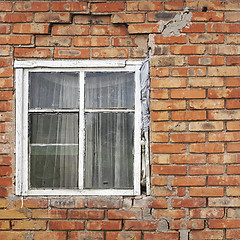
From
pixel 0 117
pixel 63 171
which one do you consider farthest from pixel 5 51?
pixel 63 171

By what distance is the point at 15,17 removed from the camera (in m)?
2.56

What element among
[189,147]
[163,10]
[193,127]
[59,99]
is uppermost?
[163,10]

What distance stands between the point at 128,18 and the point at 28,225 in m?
1.86

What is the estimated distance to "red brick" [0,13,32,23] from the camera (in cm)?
256

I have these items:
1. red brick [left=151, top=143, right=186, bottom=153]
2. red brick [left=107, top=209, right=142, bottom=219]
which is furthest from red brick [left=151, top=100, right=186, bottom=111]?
red brick [left=107, top=209, right=142, bottom=219]

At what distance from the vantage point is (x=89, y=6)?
101 inches

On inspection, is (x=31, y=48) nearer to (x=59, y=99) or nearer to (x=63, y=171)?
(x=59, y=99)

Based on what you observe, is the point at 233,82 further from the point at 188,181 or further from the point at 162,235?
the point at 162,235

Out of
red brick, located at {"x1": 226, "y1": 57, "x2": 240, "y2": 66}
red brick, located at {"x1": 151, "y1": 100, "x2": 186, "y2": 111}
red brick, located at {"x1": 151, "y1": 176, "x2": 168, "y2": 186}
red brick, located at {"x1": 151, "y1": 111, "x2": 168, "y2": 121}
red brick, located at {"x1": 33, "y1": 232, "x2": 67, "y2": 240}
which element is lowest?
red brick, located at {"x1": 33, "y1": 232, "x2": 67, "y2": 240}

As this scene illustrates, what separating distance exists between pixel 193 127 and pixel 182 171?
361 millimetres

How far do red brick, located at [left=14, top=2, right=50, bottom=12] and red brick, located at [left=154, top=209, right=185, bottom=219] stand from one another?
6.13 feet

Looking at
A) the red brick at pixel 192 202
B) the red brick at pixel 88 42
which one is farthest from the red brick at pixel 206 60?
the red brick at pixel 192 202

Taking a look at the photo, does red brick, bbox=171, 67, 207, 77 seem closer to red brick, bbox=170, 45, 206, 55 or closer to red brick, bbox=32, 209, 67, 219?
red brick, bbox=170, 45, 206, 55

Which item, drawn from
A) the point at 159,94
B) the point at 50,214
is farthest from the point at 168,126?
the point at 50,214
